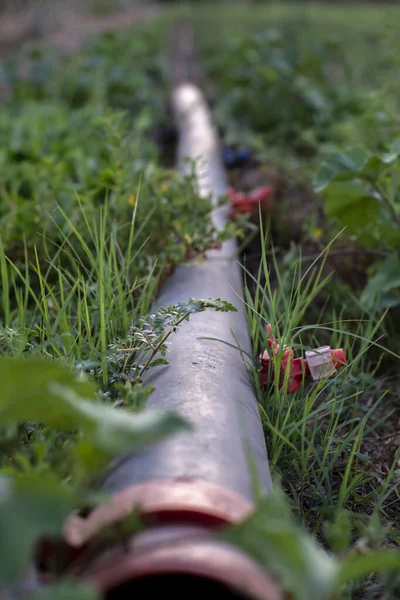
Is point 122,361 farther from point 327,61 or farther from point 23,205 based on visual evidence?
point 327,61

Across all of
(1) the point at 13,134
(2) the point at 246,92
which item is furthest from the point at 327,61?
(1) the point at 13,134

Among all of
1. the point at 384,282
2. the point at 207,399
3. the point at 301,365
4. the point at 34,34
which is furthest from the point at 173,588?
the point at 34,34

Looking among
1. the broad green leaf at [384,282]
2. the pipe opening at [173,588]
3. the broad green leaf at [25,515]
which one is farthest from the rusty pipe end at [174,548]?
the broad green leaf at [384,282]

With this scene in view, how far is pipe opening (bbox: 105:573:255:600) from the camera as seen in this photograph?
2.96 feet

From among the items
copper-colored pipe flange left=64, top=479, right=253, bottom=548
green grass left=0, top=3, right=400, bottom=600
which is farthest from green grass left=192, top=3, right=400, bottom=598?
copper-colored pipe flange left=64, top=479, right=253, bottom=548

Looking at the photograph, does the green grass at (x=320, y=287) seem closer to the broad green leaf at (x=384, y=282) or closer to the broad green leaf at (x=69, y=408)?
the broad green leaf at (x=384, y=282)

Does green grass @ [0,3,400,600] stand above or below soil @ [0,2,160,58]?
above

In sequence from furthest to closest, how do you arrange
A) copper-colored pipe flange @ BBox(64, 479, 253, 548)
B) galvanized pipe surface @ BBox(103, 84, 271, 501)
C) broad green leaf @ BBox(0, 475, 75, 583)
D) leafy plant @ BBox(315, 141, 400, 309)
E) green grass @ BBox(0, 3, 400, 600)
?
leafy plant @ BBox(315, 141, 400, 309)
galvanized pipe surface @ BBox(103, 84, 271, 501)
copper-colored pipe flange @ BBox(64, 479, 253, 548)
green grass @ BBox(0, 3, 400, 600)
broad green leaf @ BBox(0, 475, 75, 583)

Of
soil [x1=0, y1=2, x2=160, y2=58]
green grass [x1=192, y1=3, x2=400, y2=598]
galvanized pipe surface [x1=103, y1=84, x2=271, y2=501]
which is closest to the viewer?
galvanized pipe surface [x1=103, y1=84, x2=271, y2=501]

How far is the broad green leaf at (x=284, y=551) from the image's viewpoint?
705 millimetres

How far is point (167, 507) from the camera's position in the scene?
91cm

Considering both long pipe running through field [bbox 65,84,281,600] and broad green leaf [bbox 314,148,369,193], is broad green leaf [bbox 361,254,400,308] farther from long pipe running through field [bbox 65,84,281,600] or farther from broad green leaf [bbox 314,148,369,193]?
long pipe running through field [bbox 65,84,281,600]

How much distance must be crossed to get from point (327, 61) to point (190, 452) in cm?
447

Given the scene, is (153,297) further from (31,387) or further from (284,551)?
(284,551)
